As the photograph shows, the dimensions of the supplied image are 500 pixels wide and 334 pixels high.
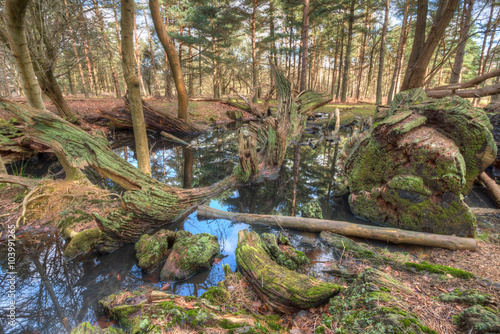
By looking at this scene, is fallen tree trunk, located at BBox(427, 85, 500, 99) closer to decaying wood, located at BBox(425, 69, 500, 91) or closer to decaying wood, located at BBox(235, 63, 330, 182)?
decaying wood, located at BBox(425, 69, 500, 91)

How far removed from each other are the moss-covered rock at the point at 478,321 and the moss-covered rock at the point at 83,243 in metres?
4.50

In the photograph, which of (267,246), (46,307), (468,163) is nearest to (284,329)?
(267,246)

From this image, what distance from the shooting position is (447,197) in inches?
138

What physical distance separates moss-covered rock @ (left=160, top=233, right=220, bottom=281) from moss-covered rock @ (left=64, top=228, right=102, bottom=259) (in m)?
1.41

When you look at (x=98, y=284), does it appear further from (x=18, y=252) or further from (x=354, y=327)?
(x=354, y=327)

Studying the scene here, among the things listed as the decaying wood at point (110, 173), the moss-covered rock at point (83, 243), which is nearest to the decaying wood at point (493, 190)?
the decaying wood at point (110, 173)

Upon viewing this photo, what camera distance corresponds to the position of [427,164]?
361cm

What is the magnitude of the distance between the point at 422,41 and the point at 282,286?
8548 millimetres

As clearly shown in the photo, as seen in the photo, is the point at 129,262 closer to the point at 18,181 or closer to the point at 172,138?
the point at 18,181

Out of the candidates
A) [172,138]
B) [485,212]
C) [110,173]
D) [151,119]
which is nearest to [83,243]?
[110,173]

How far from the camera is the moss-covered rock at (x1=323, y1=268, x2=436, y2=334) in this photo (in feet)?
4.74

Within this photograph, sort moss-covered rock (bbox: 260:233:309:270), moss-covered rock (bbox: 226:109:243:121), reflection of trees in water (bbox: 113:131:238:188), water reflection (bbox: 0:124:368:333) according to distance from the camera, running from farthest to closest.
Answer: moss-covered rock (bbox: 226:109:243:121), reflection of trees in water (bbox: 113:131:238:188), moss-covered rock (bbox: 260:233:309:270), water reflection (bbox: 0:124:368:333)

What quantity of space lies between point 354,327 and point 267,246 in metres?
1.55

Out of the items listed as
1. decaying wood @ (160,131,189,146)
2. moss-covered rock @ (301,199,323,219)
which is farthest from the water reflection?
decaying wood @ (160,131,189,146)
